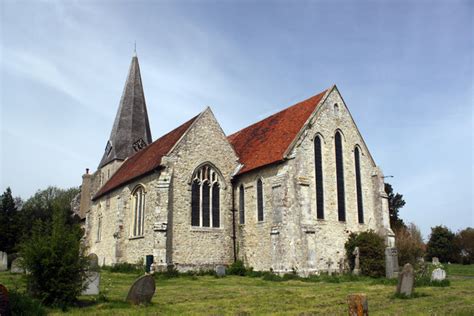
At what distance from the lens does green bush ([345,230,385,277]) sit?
23078mm

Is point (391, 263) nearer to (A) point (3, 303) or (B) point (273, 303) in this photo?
(B) point (273, 303)

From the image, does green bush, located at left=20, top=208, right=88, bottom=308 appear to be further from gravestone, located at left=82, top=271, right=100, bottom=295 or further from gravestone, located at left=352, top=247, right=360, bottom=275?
gravestone, located at left=352, top=247, right=360, bottom=275

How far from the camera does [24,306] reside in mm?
9789

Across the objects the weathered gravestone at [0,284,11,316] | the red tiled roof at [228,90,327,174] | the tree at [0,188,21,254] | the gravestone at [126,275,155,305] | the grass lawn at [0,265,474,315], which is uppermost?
the red tiled roof at [228,90,327,174]

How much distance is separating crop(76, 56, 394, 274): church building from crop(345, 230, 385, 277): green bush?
640mm

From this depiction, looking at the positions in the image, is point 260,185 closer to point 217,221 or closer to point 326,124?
point 217,221

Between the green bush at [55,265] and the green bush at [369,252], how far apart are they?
16.2 metres

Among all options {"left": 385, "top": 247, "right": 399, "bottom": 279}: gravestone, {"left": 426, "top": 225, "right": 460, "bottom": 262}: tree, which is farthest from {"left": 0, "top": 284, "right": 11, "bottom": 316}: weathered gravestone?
{"left": 426, "top": 225, "right": 460, "bottom": 262}: tree

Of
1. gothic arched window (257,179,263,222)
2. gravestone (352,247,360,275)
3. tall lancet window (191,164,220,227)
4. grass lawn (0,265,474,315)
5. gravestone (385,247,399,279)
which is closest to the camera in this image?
grass lawn (0,265,474,315)

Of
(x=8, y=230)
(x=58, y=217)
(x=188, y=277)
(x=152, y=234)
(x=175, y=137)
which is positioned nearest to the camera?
(x=58, y=217)

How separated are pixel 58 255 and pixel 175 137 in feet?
53.8

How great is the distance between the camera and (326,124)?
83.1 feet

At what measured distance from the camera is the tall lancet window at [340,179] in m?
24.8

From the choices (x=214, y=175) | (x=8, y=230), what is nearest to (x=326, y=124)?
(x=214, y=175)
